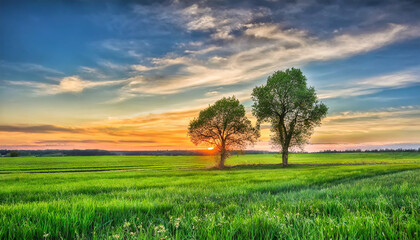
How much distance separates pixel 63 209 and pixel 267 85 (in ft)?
165

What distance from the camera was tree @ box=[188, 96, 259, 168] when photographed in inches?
2156

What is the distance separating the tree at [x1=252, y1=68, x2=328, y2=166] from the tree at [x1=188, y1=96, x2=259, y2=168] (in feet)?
13.4

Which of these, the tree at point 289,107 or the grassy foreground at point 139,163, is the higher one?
the tree at point 289,107

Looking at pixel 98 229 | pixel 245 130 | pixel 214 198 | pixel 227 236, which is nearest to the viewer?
pixel 227 236

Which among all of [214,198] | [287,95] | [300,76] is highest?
[300,76]

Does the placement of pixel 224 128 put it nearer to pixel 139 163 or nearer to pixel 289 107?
pixel 289 107

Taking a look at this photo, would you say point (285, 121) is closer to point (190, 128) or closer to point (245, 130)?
point (245, 130)

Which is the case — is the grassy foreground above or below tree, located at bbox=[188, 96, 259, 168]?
below

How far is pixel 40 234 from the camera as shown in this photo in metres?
3.51

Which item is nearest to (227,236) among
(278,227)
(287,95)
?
(278,227)

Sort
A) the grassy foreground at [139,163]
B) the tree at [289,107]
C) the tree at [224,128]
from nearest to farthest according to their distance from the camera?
1. the tree at [289,107]
2. the tree at [224,128]
3. the grassy foreground at [139,163]

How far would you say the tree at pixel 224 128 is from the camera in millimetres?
54750

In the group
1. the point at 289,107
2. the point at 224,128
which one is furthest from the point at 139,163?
the point at 289,107

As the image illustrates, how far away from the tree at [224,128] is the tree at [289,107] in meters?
4.09
